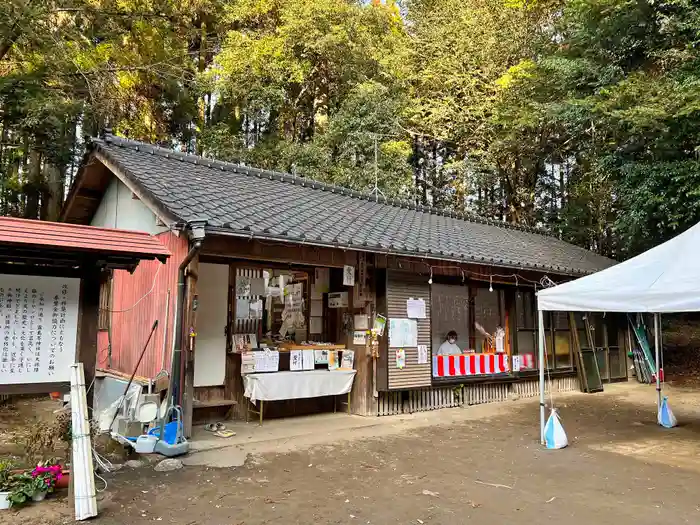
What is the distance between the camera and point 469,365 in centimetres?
941

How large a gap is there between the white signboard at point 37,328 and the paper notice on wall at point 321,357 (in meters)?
4.07

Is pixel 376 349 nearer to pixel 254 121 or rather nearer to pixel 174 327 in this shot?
pixel 174 327

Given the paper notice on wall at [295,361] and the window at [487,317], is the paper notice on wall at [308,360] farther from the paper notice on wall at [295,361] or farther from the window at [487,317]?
the window at [487,317]

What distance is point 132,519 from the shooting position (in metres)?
3.96

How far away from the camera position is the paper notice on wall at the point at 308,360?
7.87m

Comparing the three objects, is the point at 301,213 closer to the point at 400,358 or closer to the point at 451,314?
the point at 400,358

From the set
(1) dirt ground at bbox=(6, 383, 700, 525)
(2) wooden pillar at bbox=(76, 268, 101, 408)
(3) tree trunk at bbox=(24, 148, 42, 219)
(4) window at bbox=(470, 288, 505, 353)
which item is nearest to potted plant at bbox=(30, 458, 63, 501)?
(1) dirt ground at bbox=(6, 383, 700, 525)

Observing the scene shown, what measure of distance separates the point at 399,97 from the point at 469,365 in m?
11.2

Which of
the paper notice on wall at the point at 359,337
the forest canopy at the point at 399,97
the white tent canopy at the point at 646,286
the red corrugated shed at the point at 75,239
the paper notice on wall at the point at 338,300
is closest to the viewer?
the red corrugated shed at the point at 75,239

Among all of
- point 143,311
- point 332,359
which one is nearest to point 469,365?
point 332,359

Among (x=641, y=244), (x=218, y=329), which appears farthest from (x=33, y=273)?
(x=641, y=244)

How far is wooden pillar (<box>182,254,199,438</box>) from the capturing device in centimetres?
605

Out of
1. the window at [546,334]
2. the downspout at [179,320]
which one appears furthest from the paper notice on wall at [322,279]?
the window at [546,334]

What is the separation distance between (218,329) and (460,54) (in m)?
14.6
